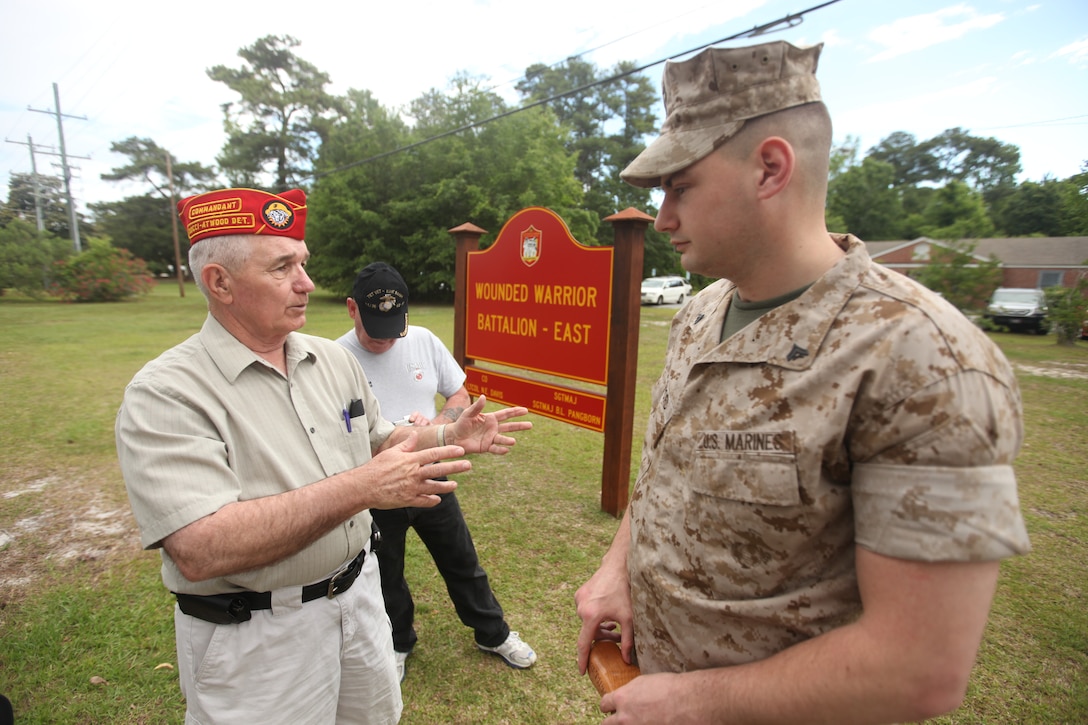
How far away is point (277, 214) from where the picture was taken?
169 centimetres

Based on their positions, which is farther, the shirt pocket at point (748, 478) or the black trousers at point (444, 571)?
the black trousers at point (444, 571)

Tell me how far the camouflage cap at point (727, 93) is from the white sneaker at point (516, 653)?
8.47 ft

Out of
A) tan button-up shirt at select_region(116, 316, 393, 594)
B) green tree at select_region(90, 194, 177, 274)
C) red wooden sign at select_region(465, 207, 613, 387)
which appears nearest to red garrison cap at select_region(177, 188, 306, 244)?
tan button-up shirt at select_region(116, 316, 393, 594)

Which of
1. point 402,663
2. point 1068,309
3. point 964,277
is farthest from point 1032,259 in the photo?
point 402,663

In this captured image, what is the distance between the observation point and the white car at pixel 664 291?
89.3ft

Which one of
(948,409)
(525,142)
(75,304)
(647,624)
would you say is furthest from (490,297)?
(75,304)

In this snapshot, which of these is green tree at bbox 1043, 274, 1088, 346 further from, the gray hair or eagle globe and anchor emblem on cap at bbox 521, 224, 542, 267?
the gray hair

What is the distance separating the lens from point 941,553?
757mm

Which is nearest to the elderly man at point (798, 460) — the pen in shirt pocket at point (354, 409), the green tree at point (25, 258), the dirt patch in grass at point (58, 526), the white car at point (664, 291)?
the pen in shirt pocket at point (354, 409)

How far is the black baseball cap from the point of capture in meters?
2.76

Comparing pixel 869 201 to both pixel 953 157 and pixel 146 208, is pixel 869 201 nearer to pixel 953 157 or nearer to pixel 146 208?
pixel 953 157

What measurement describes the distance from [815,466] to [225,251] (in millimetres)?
1677

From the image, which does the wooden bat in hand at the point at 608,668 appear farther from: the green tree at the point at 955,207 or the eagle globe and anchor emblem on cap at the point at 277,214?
the green tree at the point at 955,207

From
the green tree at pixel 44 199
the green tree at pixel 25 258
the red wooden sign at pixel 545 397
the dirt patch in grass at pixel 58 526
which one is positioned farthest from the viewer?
the green tree at pixel 44 199
